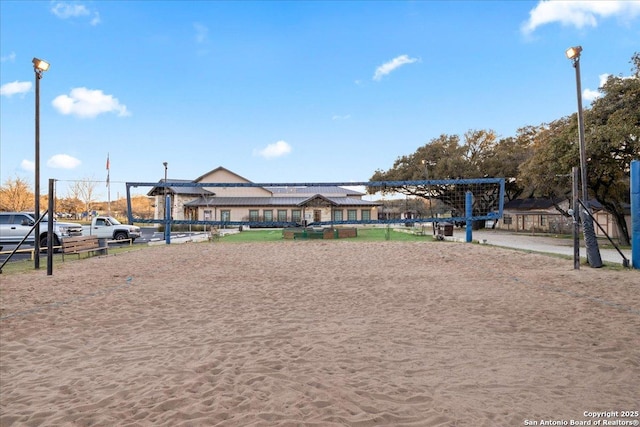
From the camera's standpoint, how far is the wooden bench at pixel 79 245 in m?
13.1

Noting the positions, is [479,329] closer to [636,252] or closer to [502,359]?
[502,359]

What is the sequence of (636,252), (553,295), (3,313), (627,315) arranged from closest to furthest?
(627,315), (3,313), (553,295), (636,252)

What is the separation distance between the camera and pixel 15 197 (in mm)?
41656

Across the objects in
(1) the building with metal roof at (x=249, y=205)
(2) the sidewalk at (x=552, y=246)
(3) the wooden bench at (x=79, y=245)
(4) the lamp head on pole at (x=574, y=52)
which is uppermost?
(4) the lamp head on pole at (x=574, y=52)

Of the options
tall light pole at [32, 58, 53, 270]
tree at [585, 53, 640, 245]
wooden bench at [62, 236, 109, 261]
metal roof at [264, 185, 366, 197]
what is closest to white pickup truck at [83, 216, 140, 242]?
wooden bench at [62, 236, 109, 261]

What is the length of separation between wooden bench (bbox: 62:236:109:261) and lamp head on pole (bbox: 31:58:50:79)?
5561 mm

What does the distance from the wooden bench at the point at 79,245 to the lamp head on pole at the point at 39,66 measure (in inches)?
219

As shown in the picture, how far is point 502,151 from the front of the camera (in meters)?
32.6

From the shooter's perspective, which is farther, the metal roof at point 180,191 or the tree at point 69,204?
the tree at point 69,204

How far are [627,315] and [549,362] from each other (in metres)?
2.76

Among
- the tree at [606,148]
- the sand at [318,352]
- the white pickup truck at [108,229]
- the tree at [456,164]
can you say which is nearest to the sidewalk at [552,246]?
the tree at [606,148]

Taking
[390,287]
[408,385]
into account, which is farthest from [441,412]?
[390,287]

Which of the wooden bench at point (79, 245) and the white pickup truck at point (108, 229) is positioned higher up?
the white pickup truck at point (108, 229)

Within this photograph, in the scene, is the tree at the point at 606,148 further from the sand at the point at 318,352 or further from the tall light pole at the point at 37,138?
the tall light pole at the point at 37,138
